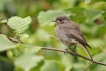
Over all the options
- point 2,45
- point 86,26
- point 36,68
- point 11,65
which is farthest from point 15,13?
point 2,45

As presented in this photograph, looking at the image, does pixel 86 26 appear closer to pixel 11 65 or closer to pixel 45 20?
pixel 11 65

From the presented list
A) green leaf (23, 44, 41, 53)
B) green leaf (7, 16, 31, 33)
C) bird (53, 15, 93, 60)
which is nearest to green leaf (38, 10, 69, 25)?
bird (53, 15, 93, 60)

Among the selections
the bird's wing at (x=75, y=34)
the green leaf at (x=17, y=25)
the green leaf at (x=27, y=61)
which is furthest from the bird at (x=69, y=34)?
the green leaf at (x=27, y=61)

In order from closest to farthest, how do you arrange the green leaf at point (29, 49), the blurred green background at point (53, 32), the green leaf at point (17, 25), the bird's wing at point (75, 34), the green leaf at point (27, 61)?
the green leaf at point (29, 49), the green leaf at point (17, 25), the bird's wing at point (75, 34), the blurred green background at point (53, 32), the green leaf at point (27, 61)

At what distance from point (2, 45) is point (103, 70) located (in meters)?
1.68

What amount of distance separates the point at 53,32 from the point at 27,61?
1.17 m

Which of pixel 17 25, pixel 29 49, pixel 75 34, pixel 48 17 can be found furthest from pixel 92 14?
pixel 29 49

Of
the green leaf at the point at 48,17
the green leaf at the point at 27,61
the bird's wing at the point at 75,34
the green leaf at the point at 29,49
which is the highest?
the green leaf at the point at 27,61

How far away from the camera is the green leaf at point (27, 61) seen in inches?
204

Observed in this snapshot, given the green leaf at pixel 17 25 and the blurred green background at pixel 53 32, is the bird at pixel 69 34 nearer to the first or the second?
the blurred green background at pixel 53 32

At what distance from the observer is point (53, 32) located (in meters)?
6.61

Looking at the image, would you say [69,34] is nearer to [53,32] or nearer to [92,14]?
[92,14]

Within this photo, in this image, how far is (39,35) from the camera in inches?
257

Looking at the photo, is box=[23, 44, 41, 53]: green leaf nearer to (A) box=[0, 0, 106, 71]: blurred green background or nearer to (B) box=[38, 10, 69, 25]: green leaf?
(A) box=[0, 0, 106, 71]: blurred green background
